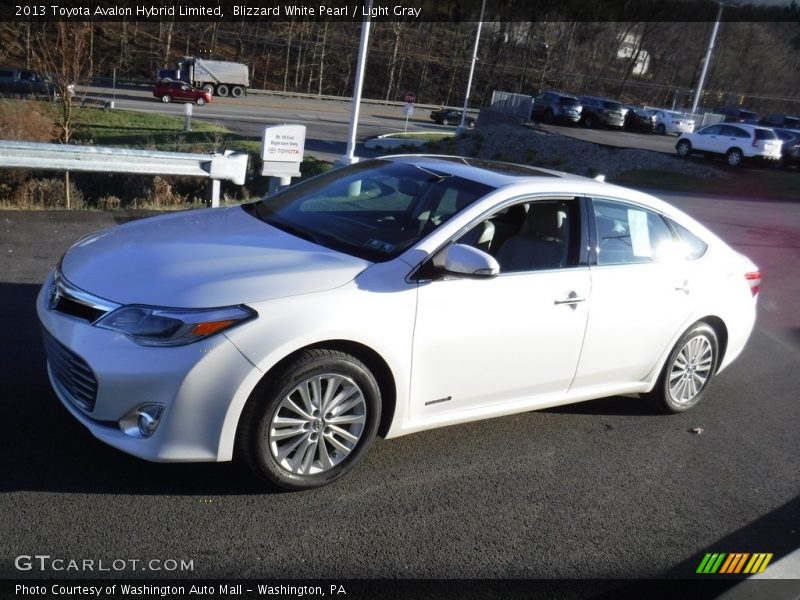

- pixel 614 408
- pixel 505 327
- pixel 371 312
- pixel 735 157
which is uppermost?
pixel 371 312

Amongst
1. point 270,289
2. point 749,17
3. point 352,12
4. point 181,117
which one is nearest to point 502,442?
point 270,289

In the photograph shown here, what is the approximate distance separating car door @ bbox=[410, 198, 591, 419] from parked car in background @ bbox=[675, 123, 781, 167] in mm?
28509

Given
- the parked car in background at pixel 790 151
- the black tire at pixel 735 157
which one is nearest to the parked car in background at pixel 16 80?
the black tire at pixel 735 157

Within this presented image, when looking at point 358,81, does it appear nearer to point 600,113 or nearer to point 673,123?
point 600,113

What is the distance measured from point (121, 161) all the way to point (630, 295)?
7184 mm

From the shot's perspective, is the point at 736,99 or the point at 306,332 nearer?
the point at 306,332

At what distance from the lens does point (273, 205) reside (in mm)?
5117

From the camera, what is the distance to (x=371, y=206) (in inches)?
197

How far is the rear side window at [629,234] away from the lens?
4941mm

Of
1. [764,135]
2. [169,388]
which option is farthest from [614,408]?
[764,135]

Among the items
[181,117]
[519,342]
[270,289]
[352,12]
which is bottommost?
[181,117]

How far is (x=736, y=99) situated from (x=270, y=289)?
3416 inches

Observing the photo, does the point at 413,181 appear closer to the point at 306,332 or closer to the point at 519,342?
the point at 519,342

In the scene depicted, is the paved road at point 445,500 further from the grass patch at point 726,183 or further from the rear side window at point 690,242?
the grass patch at point 726,183
